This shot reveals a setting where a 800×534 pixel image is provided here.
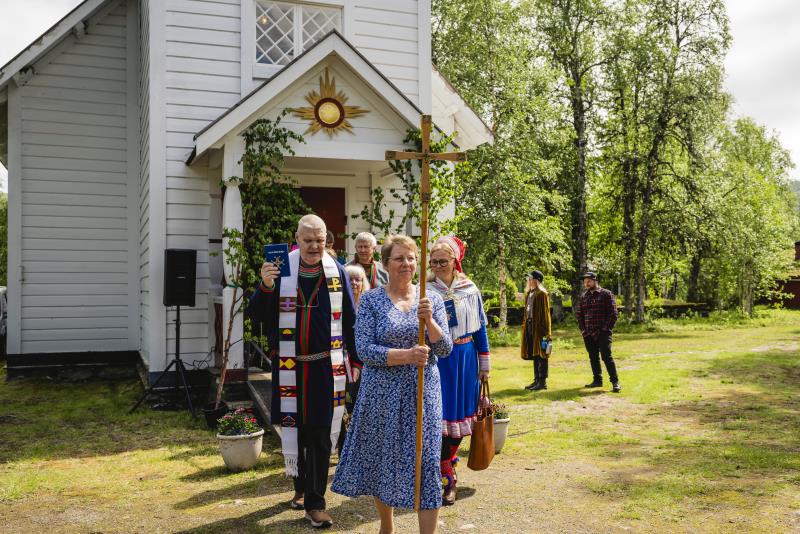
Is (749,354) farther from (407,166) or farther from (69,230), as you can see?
(69,230)

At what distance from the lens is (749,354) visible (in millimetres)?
15758

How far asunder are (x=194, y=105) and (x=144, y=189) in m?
2.18

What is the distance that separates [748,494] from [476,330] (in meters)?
2.58

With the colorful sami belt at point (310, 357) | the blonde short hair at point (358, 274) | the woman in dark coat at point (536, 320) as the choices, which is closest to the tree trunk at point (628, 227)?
the woman in dark coat at point (536, 320)

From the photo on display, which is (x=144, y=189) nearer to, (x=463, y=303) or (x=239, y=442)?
(x=239, y=442)

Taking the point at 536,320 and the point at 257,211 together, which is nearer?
the point at 257,211

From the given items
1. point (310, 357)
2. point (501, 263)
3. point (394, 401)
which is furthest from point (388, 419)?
point (501, 263)

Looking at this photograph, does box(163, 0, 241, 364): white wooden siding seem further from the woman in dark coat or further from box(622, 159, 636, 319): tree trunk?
box(622, 159, 636, 319): tree trunk

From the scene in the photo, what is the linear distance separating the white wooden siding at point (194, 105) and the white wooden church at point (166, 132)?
19 mm

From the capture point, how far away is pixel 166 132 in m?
9.64

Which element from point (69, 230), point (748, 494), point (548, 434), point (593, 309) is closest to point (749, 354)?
point (593, 309)

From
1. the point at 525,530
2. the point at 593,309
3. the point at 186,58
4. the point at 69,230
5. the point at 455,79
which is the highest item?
the point at 455,79

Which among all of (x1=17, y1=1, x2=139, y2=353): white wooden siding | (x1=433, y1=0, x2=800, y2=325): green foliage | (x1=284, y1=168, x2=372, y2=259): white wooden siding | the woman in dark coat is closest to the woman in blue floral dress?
(x1=284, y1=168, x2=372, y2=259): white wooden siding

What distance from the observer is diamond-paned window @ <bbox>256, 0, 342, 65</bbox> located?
10.2 metres
